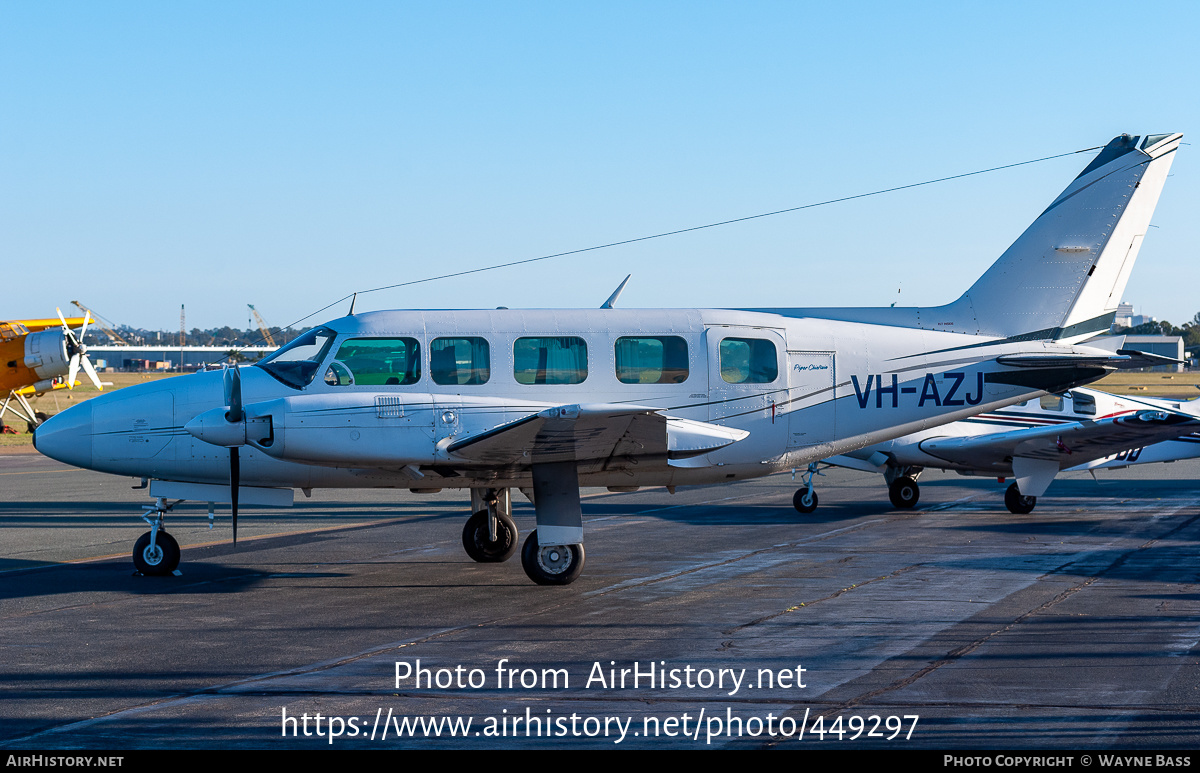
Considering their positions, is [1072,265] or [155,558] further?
[1072,265]

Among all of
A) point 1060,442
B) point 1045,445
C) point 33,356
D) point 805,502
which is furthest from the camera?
point 33,356

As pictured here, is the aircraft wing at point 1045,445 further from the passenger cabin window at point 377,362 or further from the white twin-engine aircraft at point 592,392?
the passenger cabin window at point 377,362

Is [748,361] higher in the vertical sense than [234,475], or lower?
higher

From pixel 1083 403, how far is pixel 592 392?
12586 mm

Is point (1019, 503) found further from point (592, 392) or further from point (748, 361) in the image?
point (592, 392)

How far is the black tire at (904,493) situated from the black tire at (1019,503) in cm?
175

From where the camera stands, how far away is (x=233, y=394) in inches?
473

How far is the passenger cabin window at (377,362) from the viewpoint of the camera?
1263cm

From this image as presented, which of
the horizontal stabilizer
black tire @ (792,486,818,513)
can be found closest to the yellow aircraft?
black tire @ (792,486,818,513)

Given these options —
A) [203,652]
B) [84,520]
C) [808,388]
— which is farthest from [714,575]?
[84,520]

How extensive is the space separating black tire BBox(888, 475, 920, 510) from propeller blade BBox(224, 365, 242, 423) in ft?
43.7

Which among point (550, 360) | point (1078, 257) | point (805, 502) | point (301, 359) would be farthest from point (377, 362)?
point (805, 502)
